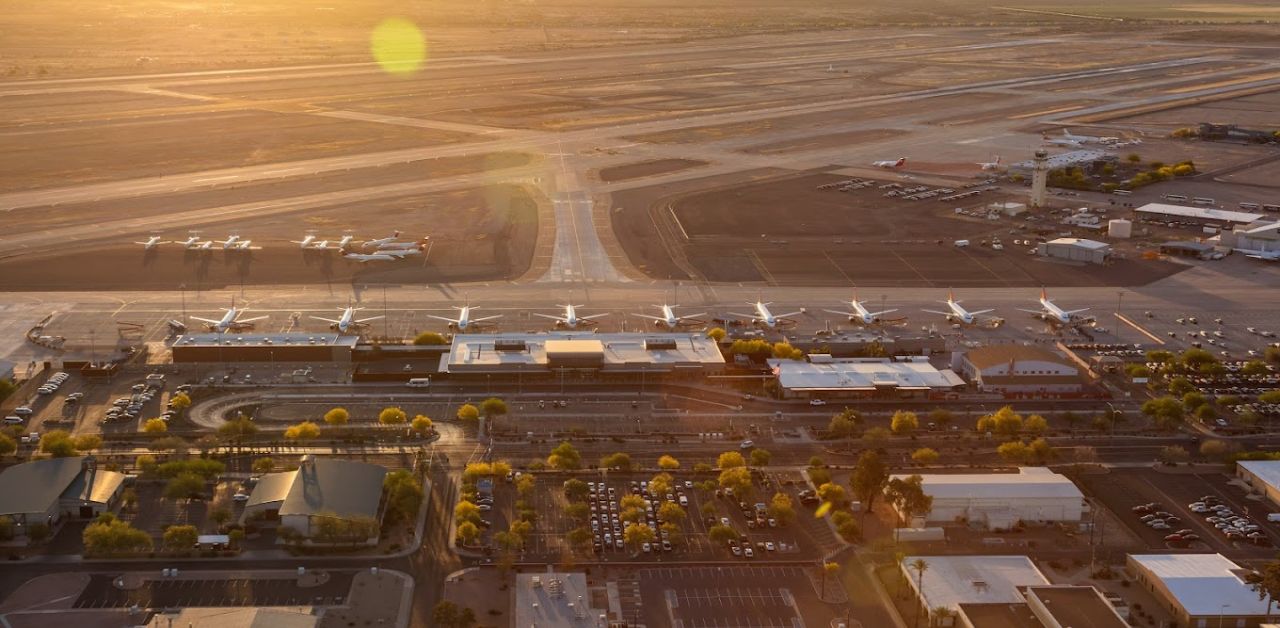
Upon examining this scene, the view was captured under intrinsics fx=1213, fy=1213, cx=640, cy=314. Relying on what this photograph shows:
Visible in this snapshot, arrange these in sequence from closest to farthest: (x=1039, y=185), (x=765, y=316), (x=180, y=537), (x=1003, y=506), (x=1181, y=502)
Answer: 1. (x=180, y=537)
2. (x=1003, y=506)
3. (x=1181, y=502)
4. (x=765, y=316)
5. (x=1039, y=185)

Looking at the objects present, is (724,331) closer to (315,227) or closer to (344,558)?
(344,558)

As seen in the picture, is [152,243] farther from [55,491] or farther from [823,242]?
[823,242]

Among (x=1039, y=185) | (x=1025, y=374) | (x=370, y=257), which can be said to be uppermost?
(x=1039, y=185)

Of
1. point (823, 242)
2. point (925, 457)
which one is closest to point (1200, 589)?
point (925, 457)

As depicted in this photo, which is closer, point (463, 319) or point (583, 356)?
point (583, 356)

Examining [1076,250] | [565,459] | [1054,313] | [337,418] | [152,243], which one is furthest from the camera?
[1076,250]

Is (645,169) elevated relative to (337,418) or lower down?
elevated
